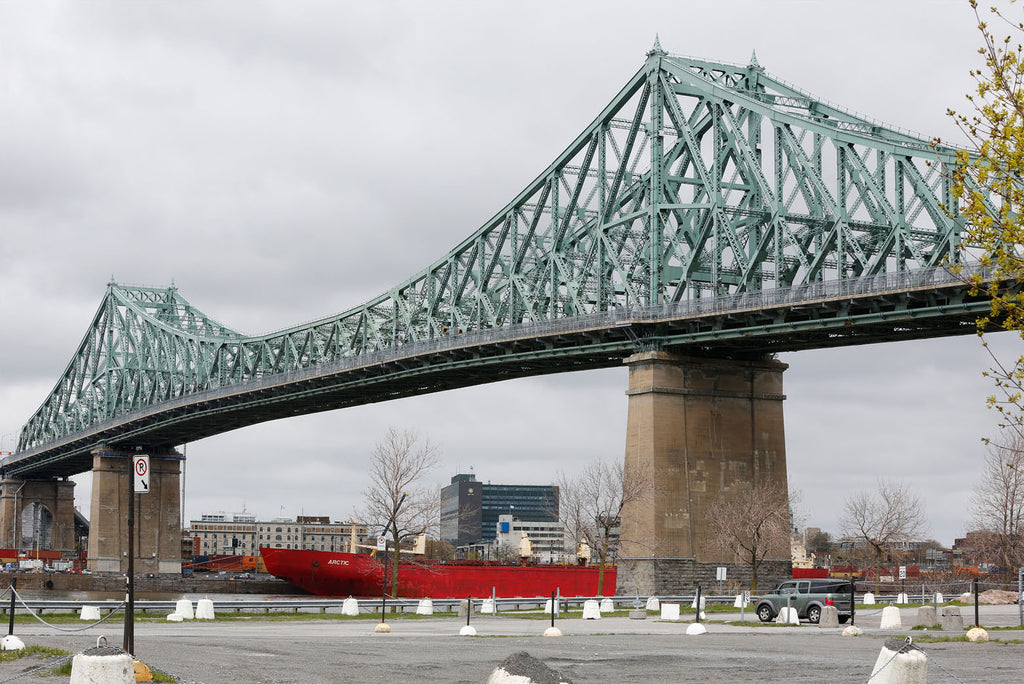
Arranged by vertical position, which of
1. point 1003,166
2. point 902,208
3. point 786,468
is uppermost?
point 902,208

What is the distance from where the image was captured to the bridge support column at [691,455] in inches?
2571

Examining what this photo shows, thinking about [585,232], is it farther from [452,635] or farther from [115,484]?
[115,484]

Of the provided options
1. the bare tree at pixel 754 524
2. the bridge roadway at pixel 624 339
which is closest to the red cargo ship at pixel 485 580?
the bridge roadway at pixel 624 339

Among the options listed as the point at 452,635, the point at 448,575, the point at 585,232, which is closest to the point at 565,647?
the point at 452,635

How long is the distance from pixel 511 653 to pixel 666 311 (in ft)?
136

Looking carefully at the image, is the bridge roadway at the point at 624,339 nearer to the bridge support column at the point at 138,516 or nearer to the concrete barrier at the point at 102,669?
the bridge support column at the point at 138,516

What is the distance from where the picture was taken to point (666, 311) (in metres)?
68.4

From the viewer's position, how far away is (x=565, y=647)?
32375 millimetres

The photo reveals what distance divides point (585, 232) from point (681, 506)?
2304 cm

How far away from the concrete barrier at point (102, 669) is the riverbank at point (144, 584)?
303 feet

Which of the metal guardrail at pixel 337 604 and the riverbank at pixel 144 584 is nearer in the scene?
the metal guardrail at pixel 337 604

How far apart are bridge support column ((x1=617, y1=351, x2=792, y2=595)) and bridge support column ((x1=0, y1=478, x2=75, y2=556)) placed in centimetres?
13185

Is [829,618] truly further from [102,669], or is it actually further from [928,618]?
[102,669]

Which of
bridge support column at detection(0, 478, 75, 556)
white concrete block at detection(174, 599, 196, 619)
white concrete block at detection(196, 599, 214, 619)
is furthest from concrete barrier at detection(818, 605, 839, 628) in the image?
bridge support column at detection(0, 478, 75, 556)
